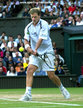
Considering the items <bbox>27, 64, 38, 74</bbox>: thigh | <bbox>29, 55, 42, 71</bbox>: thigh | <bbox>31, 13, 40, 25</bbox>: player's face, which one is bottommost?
<bbox>27, 64, 38, 74</bbox>: thigh

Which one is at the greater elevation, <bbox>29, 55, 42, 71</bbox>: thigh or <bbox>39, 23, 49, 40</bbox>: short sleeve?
<bbox>39, 23, 49, 40</bbox>: short sleeve

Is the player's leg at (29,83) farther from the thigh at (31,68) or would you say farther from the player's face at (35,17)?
the player's face at (35,17)

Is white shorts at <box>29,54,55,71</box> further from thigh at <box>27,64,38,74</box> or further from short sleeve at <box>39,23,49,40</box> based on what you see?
short sleeve at <box>39,23,49,40</box>

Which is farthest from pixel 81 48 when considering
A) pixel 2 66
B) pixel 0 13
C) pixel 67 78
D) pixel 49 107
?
pixel 49 107

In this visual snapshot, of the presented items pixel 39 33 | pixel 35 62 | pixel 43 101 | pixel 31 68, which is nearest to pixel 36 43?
pixel 39 33

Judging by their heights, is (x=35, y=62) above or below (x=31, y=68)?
above

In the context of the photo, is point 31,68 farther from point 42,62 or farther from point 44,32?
point 44,32

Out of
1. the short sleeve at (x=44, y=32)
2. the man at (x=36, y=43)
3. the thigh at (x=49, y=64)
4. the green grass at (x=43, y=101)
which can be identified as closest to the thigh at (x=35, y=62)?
the man at (x=36, y=43)

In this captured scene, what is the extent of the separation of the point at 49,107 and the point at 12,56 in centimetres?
1434

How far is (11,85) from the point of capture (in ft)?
66.9

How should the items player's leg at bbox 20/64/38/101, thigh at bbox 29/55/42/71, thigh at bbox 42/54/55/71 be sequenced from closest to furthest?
player's leg at bbox 20/64/38/101
thigh at bbox 29/55/42/71
thigh at bbox 42/54/55/71

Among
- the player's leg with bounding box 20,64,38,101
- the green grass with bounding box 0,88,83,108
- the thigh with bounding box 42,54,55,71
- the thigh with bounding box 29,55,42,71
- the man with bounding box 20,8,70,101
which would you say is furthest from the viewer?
the thigh with bounding box 42,54,55,71

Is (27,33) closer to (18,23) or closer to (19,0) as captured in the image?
(18,23)

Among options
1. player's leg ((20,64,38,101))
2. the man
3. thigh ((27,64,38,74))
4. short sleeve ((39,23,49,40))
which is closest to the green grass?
player's leg ((20,64,38,101))
